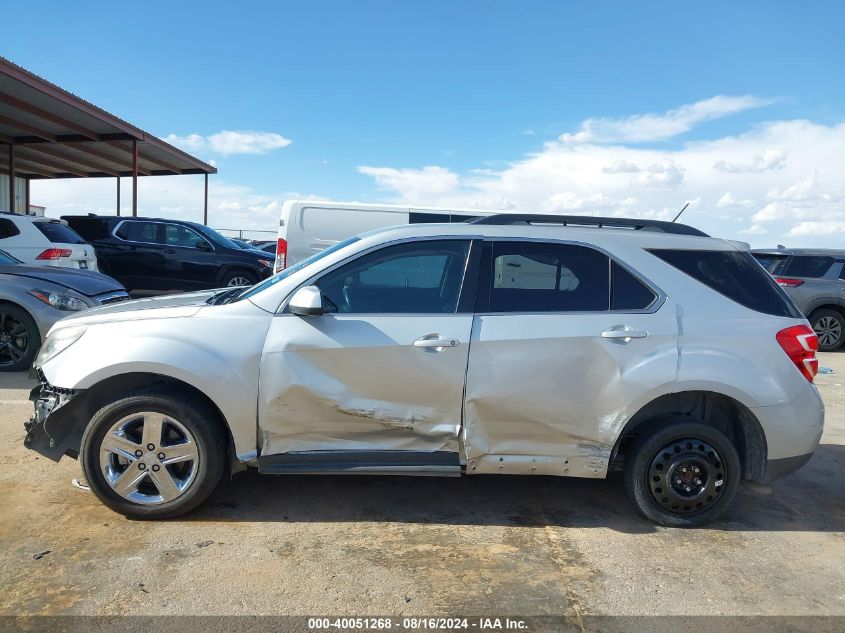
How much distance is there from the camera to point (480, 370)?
3531 mm

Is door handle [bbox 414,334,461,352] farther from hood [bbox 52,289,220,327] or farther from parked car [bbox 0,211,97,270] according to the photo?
parked car [bbox 0,211,97,270]

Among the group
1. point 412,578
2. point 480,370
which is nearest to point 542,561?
point 412,578

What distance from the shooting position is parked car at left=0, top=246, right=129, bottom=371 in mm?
6910

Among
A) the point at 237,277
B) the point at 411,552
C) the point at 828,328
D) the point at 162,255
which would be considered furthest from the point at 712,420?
the point at 162,255

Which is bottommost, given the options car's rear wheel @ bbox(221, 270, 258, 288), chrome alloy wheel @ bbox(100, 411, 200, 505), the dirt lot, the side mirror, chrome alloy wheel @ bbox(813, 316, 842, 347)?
the dirt lot

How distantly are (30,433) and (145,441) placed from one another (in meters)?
0.72

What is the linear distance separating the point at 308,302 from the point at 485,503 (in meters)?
1.70

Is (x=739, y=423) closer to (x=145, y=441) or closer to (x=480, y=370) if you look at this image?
(x=480, y=370)

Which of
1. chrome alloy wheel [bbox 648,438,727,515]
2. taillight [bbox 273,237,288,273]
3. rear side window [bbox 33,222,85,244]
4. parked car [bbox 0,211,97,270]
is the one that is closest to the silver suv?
chrome alloy wheel [bbox 648,438,727,515]

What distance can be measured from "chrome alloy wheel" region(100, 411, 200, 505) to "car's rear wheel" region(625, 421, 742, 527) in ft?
8.22

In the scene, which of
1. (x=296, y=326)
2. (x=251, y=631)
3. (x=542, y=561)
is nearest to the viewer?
(x=251, y=631)

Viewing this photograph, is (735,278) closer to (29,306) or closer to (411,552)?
(411,552)

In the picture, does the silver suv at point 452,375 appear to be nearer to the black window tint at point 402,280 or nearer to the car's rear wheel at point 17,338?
the black window tint at point 402,280

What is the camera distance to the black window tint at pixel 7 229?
919 cm
